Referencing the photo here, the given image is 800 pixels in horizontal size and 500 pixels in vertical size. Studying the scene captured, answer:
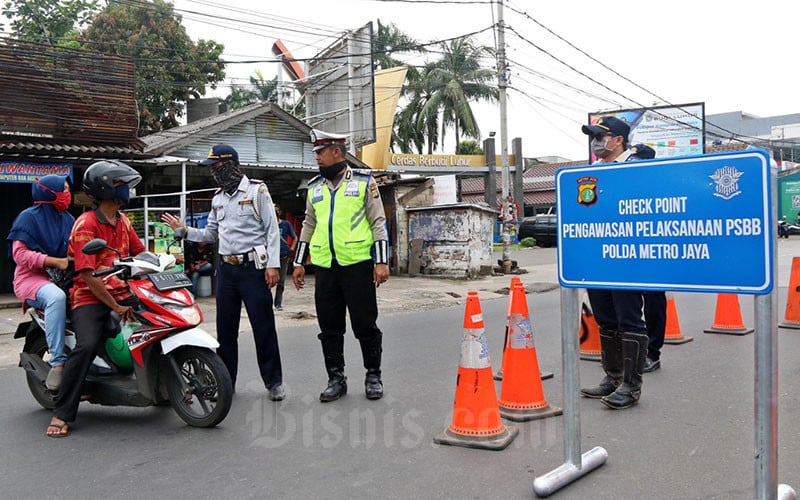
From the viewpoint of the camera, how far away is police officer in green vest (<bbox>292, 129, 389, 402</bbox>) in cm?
474

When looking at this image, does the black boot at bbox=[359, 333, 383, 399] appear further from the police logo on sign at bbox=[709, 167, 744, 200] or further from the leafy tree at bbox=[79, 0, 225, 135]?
the leafy tree at bbox=[79, 0, 225, 135]

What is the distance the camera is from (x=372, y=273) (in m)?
4.82

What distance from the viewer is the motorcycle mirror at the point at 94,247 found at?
3.87 meters

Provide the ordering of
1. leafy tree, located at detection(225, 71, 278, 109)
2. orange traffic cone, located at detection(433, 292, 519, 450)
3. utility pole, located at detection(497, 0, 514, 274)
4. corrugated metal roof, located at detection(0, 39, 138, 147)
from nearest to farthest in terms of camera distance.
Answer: orange traffic cone, located at detection(433, 292, 519, 450) < corrugated metal roof, located at detection(0, 39, 138, 147) < utility pole, located at detection(497, 0, 514, 274) < leafy tree, located at detection(225, 71, 278, 109)

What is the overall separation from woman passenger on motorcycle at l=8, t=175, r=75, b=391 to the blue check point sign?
3.15 metres

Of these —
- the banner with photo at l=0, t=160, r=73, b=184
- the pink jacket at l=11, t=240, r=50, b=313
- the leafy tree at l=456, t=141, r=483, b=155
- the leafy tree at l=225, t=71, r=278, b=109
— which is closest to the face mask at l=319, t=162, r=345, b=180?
the pink jacket at l=11, t=240, r=50, b=313

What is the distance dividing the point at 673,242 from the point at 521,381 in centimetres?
183

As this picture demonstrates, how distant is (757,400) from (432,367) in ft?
11.7

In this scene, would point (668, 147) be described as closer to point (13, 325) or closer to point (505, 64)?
point (505, 64)

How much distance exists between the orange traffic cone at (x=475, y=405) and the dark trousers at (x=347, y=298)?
0.95 meters

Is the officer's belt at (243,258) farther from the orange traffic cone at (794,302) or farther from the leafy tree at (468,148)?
the leafy tree at (468,148)

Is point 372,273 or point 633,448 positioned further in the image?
point 372,273

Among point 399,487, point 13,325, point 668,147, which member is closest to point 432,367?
point 399,487

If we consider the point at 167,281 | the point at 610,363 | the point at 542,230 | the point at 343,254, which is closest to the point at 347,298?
the point at 343,254
